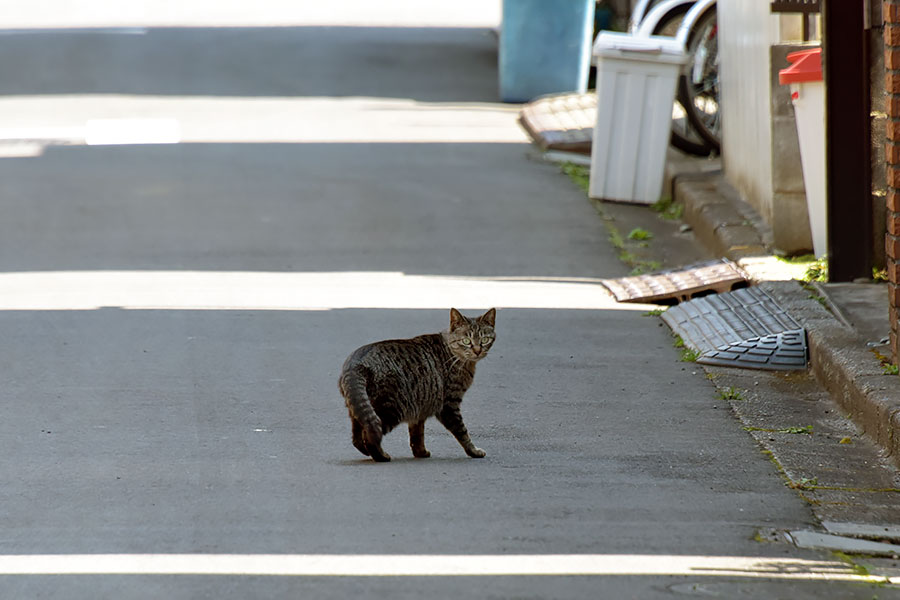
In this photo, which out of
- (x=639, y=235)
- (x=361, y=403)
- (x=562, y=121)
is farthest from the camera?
(x=562, y=121)

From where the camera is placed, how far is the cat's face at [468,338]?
657cm

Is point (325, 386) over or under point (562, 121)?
under

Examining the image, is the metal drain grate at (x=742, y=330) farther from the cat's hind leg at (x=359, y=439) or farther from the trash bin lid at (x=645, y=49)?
the trash bin lid at (x=645, y=49)

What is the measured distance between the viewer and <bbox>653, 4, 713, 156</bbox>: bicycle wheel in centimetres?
1473

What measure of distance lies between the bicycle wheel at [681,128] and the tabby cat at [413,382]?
835 cm

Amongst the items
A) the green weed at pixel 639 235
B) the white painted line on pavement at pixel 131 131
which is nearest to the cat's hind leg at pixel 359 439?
the green weed at pixel 639 235

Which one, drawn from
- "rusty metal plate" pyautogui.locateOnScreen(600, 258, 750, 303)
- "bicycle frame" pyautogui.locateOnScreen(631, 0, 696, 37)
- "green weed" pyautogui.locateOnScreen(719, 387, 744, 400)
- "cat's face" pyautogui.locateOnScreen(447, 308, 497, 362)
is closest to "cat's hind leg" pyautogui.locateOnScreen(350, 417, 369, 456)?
"cat's face" pyautogui.locateOnScreen(447, 308, 497, 362)

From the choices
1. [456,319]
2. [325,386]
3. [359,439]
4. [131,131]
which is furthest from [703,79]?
[359,439]

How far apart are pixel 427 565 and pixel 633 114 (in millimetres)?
9135

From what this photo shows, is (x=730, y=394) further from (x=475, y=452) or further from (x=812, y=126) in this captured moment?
(x=812, y=126)

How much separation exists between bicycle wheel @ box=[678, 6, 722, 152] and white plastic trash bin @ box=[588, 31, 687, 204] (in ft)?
2.87

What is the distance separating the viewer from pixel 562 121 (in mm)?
17266

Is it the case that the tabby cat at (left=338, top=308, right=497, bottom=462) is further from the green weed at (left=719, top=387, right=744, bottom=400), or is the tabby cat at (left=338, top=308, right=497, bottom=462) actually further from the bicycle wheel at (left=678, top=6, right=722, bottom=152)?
the bicycle wheel at (left=678, top=6, right=722, bottom=152)

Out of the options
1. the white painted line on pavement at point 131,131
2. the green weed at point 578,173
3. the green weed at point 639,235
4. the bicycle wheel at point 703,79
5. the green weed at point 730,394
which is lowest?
the green weed at point 730,394
